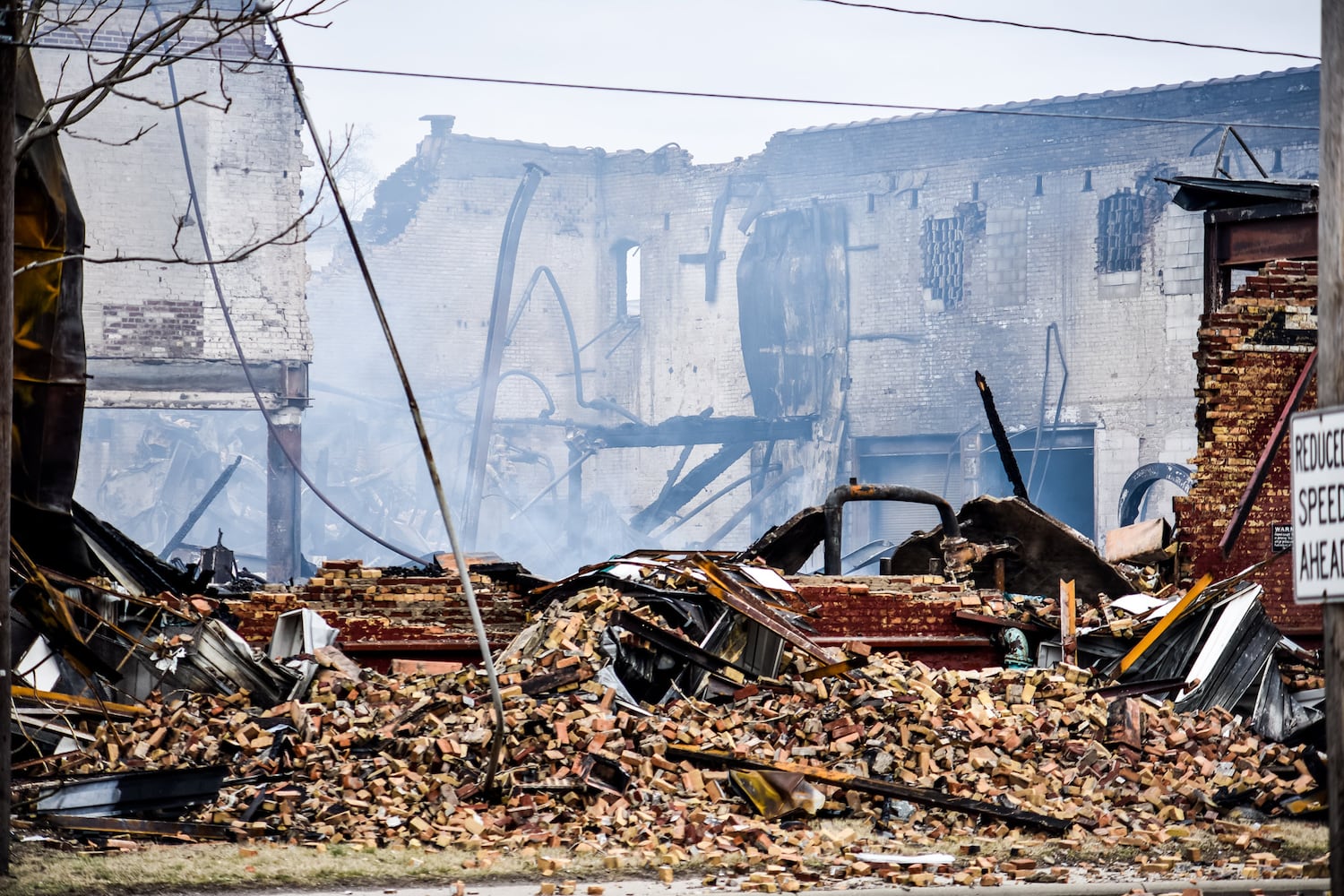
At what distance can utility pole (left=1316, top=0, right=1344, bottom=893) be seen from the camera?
3.87 meters

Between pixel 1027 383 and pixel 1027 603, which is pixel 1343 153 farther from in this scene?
pixel 1027 383

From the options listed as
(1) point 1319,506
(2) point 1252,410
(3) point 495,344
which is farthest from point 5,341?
(3) point 495,344

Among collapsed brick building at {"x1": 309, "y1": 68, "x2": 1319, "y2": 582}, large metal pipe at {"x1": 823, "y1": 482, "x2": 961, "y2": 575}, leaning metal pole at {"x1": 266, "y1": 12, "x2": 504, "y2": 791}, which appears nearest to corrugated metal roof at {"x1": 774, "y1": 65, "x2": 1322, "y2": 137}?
collapsed brick building at {"x1": 309, "y1": 68, "x2": 1319, "y2": 582}

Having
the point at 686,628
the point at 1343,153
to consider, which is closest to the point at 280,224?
the point at 686,628

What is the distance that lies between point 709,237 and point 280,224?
44.4ft

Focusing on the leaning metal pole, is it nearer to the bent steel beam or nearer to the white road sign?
the white road sign

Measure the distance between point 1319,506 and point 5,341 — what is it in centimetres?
524

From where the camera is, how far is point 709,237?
113 ft

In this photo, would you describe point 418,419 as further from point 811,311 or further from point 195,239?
point 811,311

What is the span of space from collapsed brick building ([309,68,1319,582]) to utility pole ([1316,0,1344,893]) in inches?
987

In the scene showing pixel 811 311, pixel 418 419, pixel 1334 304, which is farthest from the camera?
pixel 811 311

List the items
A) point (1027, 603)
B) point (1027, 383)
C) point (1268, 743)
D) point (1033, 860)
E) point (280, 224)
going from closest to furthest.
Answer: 1. point (1033, 860)
2. point (1268, 743)
3. point (1027, 603)
4. point (280, 224)
5. point (1027, 383)

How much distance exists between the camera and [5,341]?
18.9 ft

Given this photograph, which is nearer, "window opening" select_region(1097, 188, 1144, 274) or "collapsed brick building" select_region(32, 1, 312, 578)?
"collapsed brick building" select_region(32, 1, 312, 578)
